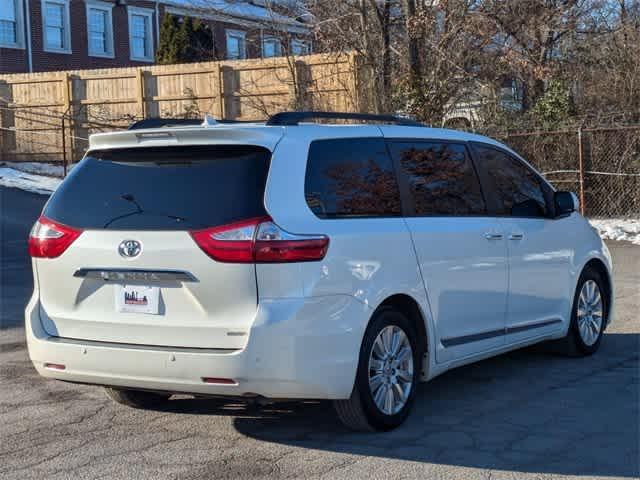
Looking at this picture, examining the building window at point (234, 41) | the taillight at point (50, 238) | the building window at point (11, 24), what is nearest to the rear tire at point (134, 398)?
the taillight at point (50, 238)

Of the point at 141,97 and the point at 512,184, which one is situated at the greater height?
the point at 141,97

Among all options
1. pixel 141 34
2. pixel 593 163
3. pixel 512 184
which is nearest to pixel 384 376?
pixel 512 184

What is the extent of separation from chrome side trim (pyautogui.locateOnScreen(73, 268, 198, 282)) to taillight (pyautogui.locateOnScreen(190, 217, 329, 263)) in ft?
0.70

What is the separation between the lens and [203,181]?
18.5 ft

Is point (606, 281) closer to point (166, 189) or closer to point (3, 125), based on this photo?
point (166, 189)

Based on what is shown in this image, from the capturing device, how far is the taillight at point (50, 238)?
5871mm

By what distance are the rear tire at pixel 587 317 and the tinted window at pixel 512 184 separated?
0.91 meters

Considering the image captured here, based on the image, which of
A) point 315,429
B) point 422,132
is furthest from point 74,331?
point 422,132

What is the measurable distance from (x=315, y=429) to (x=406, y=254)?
1.22m

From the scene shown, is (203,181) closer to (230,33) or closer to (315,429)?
(315,429)

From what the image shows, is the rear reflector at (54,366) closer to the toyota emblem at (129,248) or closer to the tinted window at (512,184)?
the toyota emblem at (129,248)

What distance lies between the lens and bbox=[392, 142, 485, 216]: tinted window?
260 inches

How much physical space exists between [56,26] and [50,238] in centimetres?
3103

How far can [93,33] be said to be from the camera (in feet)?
121
